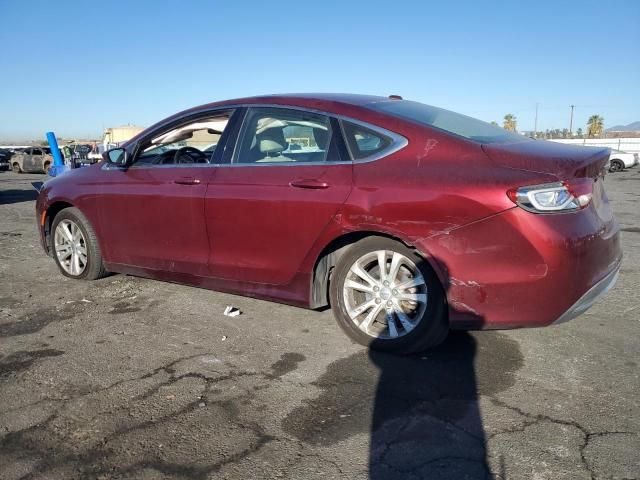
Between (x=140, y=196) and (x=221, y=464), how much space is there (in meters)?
2.77

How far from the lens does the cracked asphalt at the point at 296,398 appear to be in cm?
229

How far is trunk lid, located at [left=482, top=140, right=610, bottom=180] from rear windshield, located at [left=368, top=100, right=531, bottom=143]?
0.22m

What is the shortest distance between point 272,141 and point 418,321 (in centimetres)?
169

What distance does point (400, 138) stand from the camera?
3.39 m

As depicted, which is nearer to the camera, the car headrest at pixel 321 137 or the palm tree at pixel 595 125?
the car headrest at pixel 321 137

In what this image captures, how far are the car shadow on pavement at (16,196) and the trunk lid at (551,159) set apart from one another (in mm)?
13310

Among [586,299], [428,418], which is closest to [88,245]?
[428,418]

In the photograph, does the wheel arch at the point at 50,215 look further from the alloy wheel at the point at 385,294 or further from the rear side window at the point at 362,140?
the alloy wheel at the point at 385,294

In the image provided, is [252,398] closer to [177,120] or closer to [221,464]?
[221,464]

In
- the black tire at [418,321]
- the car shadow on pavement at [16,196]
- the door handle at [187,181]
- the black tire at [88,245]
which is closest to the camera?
the black tire at [418,321]

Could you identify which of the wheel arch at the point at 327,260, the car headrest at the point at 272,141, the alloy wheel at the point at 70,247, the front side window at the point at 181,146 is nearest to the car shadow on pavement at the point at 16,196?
the alloy wheel at the point at 70,247

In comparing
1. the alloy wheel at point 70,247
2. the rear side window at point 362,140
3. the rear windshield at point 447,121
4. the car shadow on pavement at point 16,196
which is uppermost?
the rear windshield at point 447,121

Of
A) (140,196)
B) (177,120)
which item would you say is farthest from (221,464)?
(177,120)

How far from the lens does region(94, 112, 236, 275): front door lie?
417 centimetres
